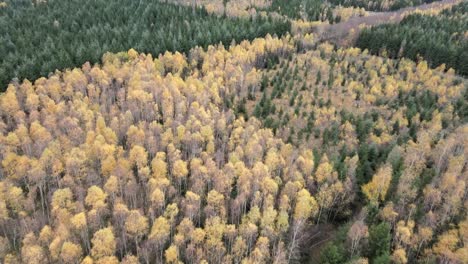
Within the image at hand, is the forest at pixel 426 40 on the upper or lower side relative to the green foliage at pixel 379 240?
upper

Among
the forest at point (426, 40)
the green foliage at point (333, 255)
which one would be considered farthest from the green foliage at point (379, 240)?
the forest at point (426, 40)

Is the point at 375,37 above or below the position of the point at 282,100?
above

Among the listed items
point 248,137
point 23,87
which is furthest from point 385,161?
point 23,87

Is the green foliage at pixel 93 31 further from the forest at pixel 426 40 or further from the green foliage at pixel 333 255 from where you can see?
the green foliage at pixel 333 255

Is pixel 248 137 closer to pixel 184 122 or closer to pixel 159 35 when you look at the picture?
pixel 184 122

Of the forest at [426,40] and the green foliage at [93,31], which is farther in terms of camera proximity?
the forest at [426,40]

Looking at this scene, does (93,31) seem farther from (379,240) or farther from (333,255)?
(379,240)
